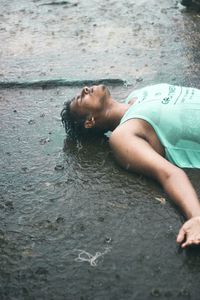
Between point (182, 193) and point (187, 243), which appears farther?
point (182, 193)

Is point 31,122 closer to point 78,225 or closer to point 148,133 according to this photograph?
point 148,133

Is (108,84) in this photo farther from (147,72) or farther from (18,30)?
(18,30)

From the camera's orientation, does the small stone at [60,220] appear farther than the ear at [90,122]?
No

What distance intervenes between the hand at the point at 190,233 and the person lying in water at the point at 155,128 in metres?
0.11

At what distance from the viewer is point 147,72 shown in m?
4.71

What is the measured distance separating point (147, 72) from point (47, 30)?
1841 mm

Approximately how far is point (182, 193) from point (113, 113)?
1.01m

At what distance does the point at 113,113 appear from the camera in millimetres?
3426

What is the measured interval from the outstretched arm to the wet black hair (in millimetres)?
469

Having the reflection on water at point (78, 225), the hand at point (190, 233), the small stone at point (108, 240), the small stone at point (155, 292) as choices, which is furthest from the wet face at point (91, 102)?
the small stone at point (155, 292)

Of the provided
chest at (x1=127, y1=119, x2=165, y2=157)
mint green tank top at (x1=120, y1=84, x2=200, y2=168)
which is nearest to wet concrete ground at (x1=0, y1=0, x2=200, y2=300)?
mint green tank top at (x1=120, y1=84, x2=200, y2=168)

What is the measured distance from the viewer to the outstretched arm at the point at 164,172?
2.41 meters

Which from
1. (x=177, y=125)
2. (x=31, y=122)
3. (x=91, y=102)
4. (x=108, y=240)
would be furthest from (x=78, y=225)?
(x=31, y=122)

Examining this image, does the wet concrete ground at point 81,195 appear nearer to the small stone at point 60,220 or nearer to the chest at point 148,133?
the small stone at point 60,220
